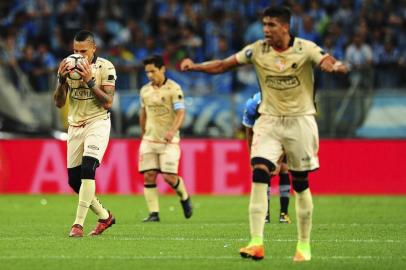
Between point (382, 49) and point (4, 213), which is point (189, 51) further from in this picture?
point (4, 213)

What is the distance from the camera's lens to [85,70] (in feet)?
42.5

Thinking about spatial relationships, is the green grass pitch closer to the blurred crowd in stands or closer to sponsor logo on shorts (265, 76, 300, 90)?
sponsor logo on shorts (265, 76, 300, 90)

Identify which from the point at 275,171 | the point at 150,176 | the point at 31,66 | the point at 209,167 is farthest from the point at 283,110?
the point at 31,66

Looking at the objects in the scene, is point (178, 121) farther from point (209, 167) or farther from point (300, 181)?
point (209, 167)

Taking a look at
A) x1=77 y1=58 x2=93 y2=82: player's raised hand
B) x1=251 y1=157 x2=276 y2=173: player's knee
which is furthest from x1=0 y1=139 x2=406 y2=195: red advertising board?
x1=251 y1=157 x2=276 y2=173: player's knee

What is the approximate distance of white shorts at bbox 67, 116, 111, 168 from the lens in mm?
13227

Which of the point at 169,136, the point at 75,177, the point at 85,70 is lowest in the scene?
the point at 75,177

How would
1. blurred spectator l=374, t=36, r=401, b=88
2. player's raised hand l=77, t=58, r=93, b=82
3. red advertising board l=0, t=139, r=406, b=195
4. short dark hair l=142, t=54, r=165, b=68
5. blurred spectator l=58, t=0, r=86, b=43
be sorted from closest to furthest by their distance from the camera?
player's raised hand l=77, t=58, r=93, b=82 < short dark hair l=142, t=54, r=165, b=68 < red advertising board l=0, t=139, r=406, b=195 < blurred spectator l=374, t=36, r=401, b=88 < blurred spectator l=58, t=0, r=86, b=43

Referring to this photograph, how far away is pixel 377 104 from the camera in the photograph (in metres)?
24.2

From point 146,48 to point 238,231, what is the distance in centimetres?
1366

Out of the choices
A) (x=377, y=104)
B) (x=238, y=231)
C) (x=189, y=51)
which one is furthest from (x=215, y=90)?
(x=238, y=231)

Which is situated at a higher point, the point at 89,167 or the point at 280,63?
the point at 280,63

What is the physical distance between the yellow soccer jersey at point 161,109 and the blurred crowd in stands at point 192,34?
7.61 m

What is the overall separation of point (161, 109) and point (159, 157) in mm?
804
